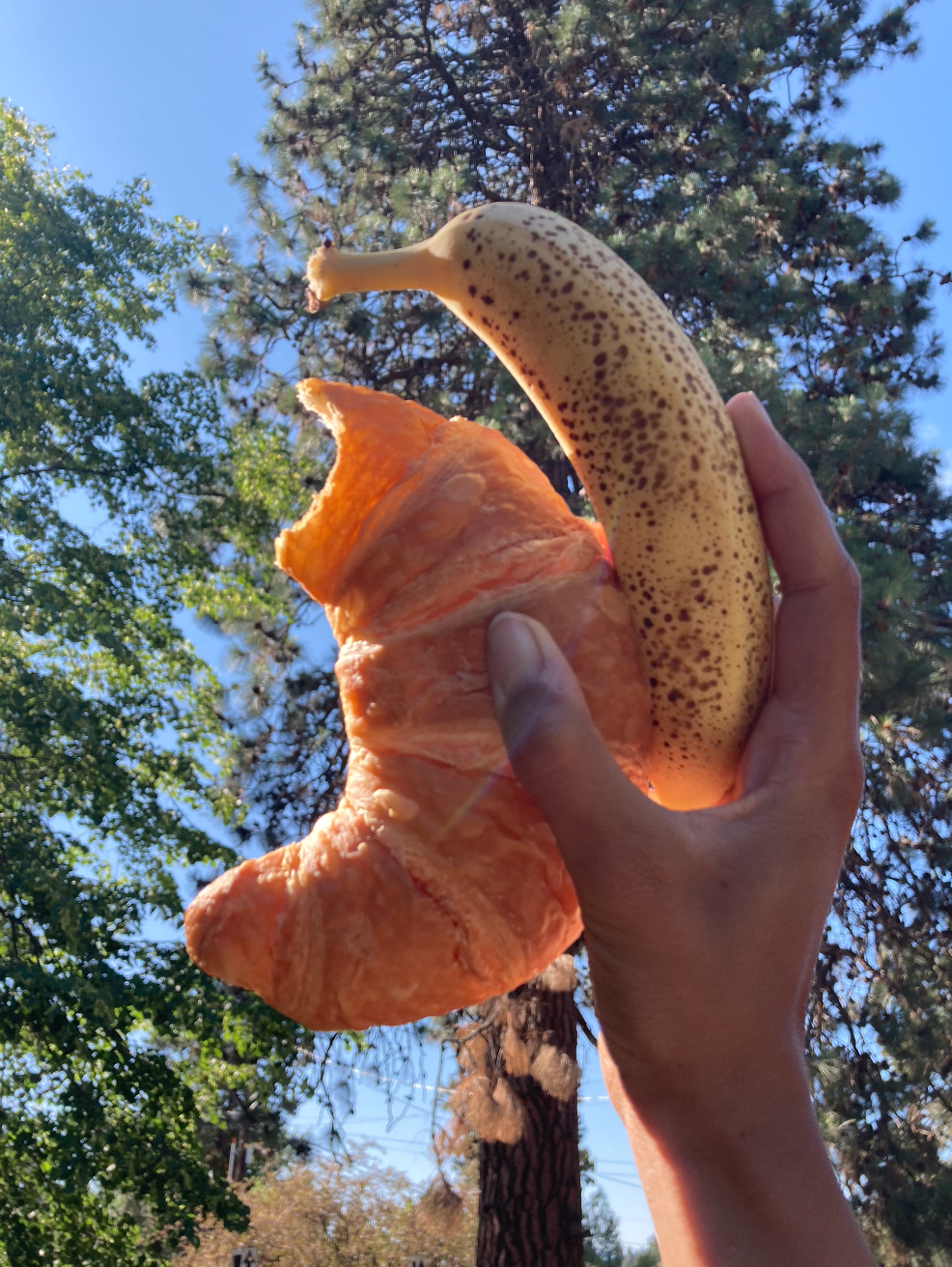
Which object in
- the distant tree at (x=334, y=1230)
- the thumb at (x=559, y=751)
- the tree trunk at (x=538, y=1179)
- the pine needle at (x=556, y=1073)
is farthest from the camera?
the distant tree at (x=334, y=1230)

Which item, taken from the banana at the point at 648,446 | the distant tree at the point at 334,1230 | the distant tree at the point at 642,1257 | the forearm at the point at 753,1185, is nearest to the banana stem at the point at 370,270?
the banana at the point at 648,446

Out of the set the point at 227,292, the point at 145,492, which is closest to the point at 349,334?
the point at 227,292

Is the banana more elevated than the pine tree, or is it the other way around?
the pine tree

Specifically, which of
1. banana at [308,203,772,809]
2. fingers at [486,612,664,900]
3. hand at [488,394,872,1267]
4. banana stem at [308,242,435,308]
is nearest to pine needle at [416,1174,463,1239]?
hand at [488,394,872,1267]

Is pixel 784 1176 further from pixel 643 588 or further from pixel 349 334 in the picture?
pixel 349 334

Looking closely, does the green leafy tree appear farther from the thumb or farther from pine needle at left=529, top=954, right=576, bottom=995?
the thumb

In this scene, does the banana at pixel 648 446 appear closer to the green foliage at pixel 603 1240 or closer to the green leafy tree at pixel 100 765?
the green leafy tree at pixel 100 765

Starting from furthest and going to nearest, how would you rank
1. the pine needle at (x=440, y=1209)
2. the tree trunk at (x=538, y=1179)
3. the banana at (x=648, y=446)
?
the pine needle at (x=440, y=1209) → the tree trunk at (x=538, y=1179) → the banana at (x=648, y=446)
